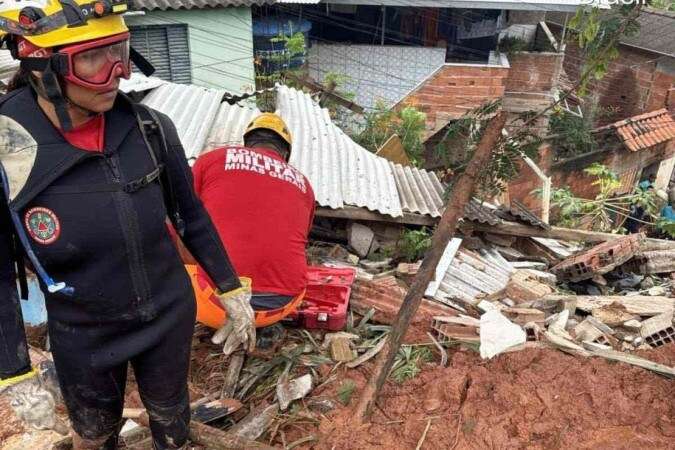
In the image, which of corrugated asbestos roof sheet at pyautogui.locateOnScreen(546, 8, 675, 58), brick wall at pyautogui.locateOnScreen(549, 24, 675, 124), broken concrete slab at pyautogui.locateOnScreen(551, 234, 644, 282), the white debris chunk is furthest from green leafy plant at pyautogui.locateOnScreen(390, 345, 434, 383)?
corrugated asbestos roof sheet at pyautogui.locateOnScreen(546, 8, 675, 58)

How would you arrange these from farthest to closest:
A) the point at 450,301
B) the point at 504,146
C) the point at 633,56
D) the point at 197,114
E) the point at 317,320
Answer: the point at 633,56
the point at 197,114
the point at 450,301
the point at 317,320
the point at 504,146

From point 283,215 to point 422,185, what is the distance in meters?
4.30

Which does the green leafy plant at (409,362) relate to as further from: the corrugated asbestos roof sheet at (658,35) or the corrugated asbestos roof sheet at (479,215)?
the corrugated asbestos roof sheet at (658,35)

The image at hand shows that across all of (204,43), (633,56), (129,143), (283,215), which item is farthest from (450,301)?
(633,56)

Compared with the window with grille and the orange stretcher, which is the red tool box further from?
the window with grille

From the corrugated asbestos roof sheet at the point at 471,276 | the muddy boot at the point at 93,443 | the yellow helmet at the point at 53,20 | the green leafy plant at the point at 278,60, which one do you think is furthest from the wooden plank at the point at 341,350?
the green leafy plant at the point at 278,60

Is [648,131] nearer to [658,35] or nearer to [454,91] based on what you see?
[658,35]

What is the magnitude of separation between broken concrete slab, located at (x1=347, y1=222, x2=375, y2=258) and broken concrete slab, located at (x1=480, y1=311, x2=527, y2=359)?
102 inches

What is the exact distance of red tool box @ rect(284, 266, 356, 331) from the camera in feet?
13.9

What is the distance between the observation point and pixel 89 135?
2016 mm

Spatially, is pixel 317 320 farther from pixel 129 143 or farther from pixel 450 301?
pixel 129 143

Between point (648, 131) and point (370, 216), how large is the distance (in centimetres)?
1097

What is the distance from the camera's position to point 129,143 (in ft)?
6.90

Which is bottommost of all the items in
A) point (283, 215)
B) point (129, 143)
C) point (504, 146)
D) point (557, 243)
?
point (557, 243)
